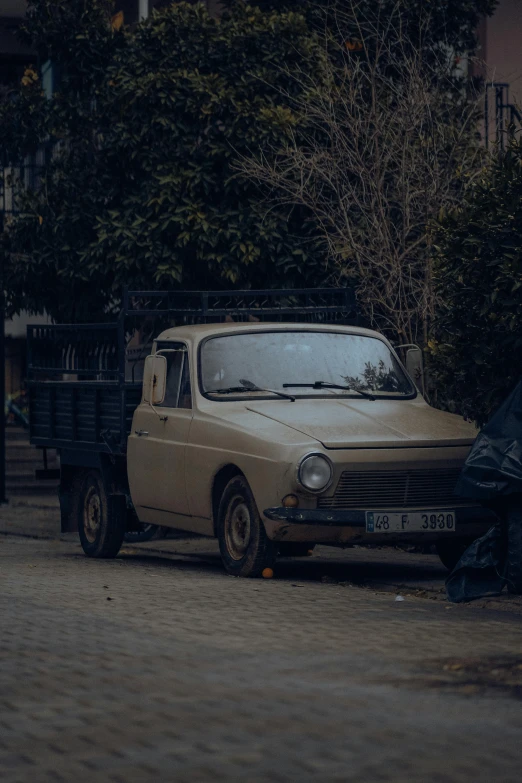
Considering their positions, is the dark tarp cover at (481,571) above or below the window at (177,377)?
below

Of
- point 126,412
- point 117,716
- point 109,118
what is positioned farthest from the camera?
point 109,118

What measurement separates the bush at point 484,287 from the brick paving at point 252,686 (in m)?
1.84

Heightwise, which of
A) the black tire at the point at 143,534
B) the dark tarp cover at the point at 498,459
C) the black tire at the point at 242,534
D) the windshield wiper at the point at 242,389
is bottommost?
the black tire at the point at 143,534

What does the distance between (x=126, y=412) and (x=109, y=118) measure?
6.67 metres

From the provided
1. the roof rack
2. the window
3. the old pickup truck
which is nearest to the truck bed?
the old pickup truck

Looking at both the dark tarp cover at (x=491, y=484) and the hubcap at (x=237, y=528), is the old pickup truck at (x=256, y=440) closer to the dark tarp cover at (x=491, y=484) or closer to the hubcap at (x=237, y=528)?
the hubcap at (x=237, y=528)

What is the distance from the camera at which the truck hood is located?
11961 mm

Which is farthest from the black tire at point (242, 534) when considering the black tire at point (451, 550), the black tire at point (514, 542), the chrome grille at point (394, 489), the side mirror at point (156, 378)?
the black tire at point (514, 542)

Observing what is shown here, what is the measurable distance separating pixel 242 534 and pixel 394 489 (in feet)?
3.96

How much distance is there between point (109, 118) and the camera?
19938 mm

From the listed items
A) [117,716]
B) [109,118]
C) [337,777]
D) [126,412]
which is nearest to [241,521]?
[126,412]

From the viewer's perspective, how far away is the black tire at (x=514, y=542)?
424 inches

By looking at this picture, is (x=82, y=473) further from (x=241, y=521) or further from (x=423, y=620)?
(x=423, y=620)

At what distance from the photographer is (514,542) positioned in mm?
10812
